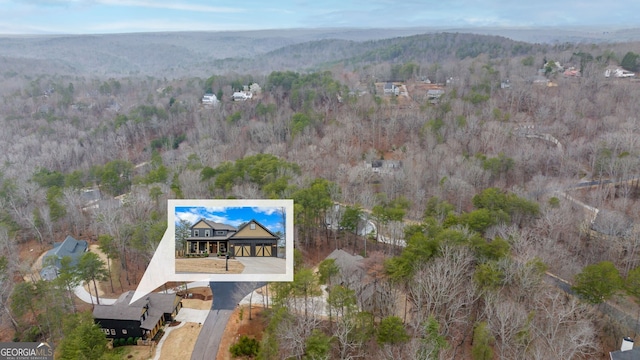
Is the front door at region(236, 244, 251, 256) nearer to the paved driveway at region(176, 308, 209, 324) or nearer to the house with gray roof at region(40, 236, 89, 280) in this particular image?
the paved driveway at region(176, 308, 209, 324)

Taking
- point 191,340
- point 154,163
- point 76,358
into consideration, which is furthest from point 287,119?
point 76,358

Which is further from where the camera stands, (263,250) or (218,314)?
(218,314)

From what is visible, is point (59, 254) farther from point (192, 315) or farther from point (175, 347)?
point (175, 347)

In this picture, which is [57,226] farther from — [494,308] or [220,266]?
[494,308]

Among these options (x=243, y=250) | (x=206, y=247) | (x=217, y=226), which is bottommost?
(x=243, y=250)

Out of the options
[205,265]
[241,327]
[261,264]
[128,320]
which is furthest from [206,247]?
[128,320]

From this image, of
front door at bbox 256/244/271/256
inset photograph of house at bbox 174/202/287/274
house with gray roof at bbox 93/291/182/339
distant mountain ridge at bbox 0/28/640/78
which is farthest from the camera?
distant mountain ridge at bbox 0/28/640/78

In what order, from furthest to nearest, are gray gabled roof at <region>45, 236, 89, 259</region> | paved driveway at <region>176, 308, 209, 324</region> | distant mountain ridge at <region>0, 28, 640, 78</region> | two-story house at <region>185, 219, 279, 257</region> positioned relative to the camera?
distant mountain ridge at <region>0, 28, 640, 78</region> → gray gabled roof at <region>45, 236, 89, 259</region> → paved driveway at <region>176, 308, 209, 324</region> → two-story house at <region>185, 219, 279, 257</region>

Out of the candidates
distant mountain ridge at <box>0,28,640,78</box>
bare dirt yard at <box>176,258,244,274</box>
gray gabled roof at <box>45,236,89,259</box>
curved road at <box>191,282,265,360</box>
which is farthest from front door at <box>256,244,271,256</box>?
distant mountain ridge at <box>0,28,640,78</box>
